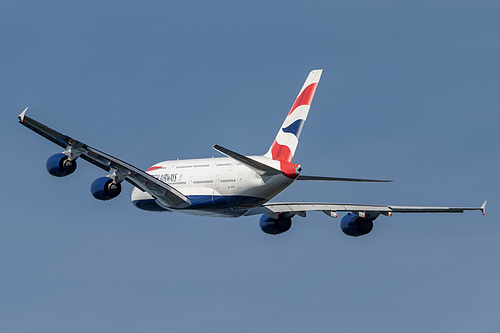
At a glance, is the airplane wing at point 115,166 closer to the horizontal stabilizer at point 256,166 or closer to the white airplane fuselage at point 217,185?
the white airplane fuselage at point 217,185

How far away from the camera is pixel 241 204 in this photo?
51.8 metres

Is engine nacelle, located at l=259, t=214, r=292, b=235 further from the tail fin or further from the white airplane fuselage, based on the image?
the tail fin

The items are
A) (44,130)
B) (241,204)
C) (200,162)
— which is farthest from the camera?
(200,162)

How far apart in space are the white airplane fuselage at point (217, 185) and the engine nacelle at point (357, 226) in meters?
7.07

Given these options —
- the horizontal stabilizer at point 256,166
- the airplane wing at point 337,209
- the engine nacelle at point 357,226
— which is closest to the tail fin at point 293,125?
the horizontal stabilizer at point 256,166

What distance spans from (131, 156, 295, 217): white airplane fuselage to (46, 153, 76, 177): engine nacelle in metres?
7.44

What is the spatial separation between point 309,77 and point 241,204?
8648 millimetres

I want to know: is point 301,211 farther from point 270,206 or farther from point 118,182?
point 118,182

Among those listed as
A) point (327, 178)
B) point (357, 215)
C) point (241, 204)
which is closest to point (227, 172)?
point (241, 204)

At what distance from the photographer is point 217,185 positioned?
172 ft

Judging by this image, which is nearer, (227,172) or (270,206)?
(227,172)

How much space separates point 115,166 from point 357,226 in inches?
616

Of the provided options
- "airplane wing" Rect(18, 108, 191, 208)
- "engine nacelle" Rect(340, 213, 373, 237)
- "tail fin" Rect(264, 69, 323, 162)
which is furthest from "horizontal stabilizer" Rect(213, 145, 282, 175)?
"engine nacelle" Rect(340, 213, 373, 237)

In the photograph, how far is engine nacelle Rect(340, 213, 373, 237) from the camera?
185 feet
